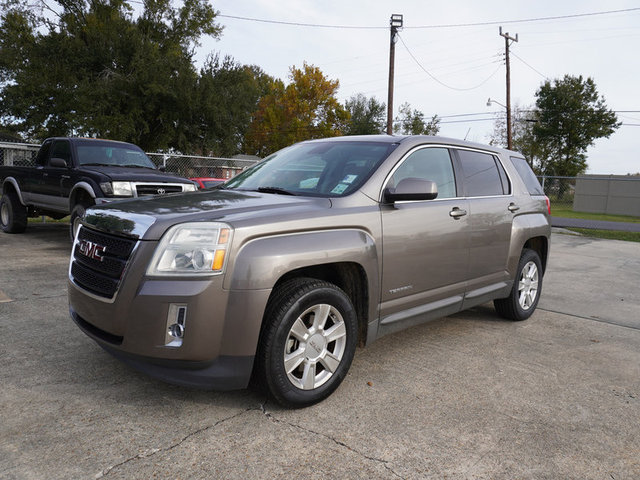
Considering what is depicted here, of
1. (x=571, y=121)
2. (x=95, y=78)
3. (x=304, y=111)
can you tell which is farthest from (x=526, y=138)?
(x=95, y=78)

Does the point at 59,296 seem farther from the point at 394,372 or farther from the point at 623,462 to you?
the point at 623,462

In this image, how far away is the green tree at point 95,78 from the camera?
25797 mm

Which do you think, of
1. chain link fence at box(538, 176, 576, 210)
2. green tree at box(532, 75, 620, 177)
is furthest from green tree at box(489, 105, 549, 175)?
chain link fence at box(538, 176, 576, 210)

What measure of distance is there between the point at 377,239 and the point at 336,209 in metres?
0.37

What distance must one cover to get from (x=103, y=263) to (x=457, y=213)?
2708mm

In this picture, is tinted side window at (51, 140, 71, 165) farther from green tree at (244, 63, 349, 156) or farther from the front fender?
green tree at (244, 63, 349, 156)

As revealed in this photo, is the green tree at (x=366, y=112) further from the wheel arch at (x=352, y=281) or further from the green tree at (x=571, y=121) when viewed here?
the wheel arch at (x=352, y=281)

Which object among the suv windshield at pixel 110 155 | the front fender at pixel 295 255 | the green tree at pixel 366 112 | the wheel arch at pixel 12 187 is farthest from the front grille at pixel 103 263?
the green tree at pixel 366 112

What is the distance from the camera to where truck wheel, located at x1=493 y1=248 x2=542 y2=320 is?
200 inches

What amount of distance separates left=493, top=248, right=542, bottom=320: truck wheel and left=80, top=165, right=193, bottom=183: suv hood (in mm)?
5506

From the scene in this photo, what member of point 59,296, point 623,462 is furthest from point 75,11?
point 623,462

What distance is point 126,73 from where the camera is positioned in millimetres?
27016

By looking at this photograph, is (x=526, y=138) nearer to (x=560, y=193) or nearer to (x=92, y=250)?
(x=560, y=193)

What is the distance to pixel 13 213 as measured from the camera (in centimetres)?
984
